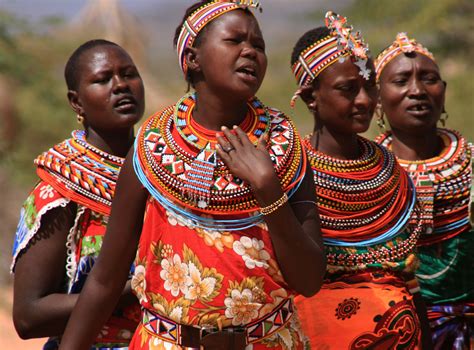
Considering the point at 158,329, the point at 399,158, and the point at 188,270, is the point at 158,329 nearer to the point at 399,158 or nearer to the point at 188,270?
the point at 188,270

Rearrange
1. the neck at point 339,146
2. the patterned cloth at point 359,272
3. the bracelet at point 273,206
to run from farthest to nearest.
A: 1. the neck at point 339,146
2. the patterned cloth at point 359,272
3. the bracelet at point 273,206

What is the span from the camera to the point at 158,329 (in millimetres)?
3154

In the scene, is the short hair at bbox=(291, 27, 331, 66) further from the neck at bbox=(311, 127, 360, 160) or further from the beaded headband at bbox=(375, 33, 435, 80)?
the beaded headband at bbox=(375, 33, 435, 80)

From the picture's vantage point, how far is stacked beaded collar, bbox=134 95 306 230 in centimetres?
309

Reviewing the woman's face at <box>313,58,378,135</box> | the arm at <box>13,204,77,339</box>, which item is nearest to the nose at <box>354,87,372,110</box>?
the woman's face at <box>313,58,378,135</box>

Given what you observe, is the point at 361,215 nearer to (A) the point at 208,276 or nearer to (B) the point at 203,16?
(A) the point at 208,276

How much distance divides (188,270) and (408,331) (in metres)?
1.45

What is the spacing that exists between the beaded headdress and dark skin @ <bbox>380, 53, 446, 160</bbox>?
831mm

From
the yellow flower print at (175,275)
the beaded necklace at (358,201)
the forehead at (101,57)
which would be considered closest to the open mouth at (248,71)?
the yellow flower print at (175,275)

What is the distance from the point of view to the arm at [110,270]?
3.24 meters

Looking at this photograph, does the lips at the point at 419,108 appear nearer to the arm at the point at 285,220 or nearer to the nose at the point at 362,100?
the nose at the point at 362,100

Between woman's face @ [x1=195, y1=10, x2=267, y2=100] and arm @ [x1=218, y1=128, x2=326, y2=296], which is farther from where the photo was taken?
woman's face @ [x1=195, y1=10, x2=267, y2=100]

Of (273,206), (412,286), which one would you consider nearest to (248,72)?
(273,206)

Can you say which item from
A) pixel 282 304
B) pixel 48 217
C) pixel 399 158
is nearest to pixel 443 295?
pixel 399 158
